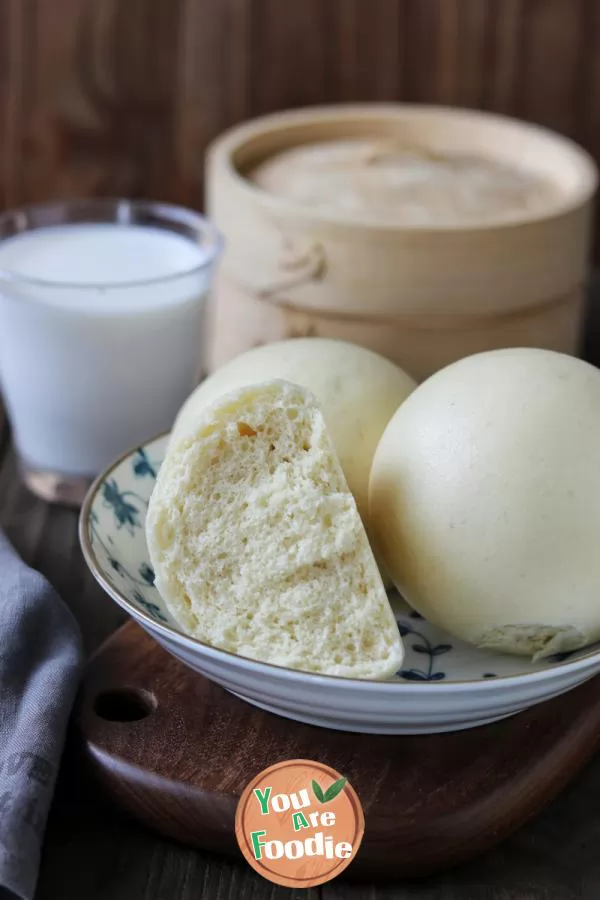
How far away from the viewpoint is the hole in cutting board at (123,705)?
2.45 feet

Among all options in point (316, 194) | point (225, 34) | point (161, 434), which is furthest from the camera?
point (225, 34)

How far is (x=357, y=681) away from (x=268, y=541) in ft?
0.36

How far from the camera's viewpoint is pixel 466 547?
684mm

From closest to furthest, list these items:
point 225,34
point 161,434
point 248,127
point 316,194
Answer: point 161,434 → point 316,194 → point 248,127 → point 225,34

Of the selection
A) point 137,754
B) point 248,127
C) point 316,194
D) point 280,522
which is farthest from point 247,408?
point 248,127

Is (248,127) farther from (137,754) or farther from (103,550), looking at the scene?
(137,754)

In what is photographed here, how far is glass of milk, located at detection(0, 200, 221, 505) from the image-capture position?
1.00 metres

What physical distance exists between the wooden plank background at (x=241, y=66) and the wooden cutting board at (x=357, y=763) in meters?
0.92

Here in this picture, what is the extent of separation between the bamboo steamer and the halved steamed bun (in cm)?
38

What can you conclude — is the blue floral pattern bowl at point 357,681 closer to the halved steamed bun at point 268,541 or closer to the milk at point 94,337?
the halved steamed bun at point 268,541

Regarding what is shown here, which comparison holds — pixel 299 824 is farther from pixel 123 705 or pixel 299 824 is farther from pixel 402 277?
pixel 402 277

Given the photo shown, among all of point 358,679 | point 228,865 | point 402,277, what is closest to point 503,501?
point 358,679

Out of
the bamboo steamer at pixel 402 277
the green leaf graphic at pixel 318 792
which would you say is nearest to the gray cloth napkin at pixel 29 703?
the green leaf graphic at pixel 318 792

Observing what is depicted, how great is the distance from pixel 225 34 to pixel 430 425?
2.89 ft
